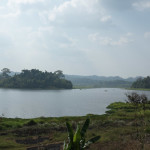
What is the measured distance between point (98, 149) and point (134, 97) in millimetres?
6865

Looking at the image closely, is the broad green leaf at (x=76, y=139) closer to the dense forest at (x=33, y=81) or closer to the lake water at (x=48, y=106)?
the lake water at (x=48, y=106)

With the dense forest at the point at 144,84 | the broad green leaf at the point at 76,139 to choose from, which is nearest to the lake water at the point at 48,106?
the broad green leaf at the point at 76,139

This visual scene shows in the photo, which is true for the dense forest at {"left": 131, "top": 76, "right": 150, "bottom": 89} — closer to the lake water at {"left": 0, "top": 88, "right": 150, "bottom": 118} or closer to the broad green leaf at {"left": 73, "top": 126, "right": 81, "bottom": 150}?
the lake water at {"left": 0, "top": 88, "right": 150, "bottom": 118}

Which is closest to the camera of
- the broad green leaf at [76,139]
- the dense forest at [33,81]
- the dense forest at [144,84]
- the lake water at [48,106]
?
the broad green leaf at [76,139]

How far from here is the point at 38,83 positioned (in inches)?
7279

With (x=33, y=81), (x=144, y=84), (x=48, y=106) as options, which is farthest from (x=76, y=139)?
(x=144, y=84)

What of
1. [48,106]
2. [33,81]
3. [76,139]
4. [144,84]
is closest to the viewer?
[76,139]

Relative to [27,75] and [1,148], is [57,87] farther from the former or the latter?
[1,148]

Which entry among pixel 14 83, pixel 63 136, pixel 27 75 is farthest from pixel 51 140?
pixel 27 75

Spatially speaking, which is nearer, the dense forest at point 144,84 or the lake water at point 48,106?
the lake water at point 48,106

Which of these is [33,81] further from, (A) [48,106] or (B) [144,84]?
(A) [48,106]

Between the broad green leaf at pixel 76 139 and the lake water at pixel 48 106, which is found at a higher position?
the broad green leaf at pixel 76 139

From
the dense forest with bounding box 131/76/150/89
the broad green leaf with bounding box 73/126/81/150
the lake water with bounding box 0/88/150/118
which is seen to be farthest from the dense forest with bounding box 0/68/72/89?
the broad green leaf with bounding box 73/126/81/150

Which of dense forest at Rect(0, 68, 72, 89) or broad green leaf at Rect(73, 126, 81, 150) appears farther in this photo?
dense forest at Rect(0, 68, 72, 89)
